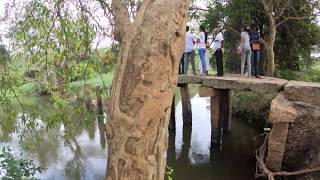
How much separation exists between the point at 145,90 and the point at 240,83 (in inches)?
339

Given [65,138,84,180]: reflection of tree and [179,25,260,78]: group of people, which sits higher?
[179,25,260,78]: group of people

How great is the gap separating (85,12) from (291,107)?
18.6 ft

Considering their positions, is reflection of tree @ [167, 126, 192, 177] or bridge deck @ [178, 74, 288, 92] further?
reflection of tree @ [167, 126, 192, 177]

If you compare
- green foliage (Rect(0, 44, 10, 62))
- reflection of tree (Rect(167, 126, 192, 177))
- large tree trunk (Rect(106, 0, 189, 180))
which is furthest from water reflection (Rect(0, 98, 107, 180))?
large tree trunk (Rect(106, 0, 189, 180))

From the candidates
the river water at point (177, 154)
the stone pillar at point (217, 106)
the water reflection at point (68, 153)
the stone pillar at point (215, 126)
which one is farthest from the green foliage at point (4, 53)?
the stone pillar at point (215, 126)

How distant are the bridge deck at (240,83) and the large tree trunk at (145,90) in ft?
25.2

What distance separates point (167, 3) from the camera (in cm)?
262

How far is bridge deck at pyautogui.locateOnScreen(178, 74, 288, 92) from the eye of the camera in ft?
33.4

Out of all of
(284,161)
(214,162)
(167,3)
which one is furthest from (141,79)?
(214,162)

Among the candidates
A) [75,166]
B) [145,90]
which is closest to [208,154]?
[75,166]

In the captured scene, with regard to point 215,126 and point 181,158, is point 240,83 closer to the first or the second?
point 215,126

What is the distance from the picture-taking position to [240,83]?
1088 centimetres

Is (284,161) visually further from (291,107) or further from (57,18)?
(57,18)

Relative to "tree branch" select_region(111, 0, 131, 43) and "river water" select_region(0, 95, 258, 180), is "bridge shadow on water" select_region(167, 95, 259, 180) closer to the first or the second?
"river water" select_region(0, 95, 258, 180)
